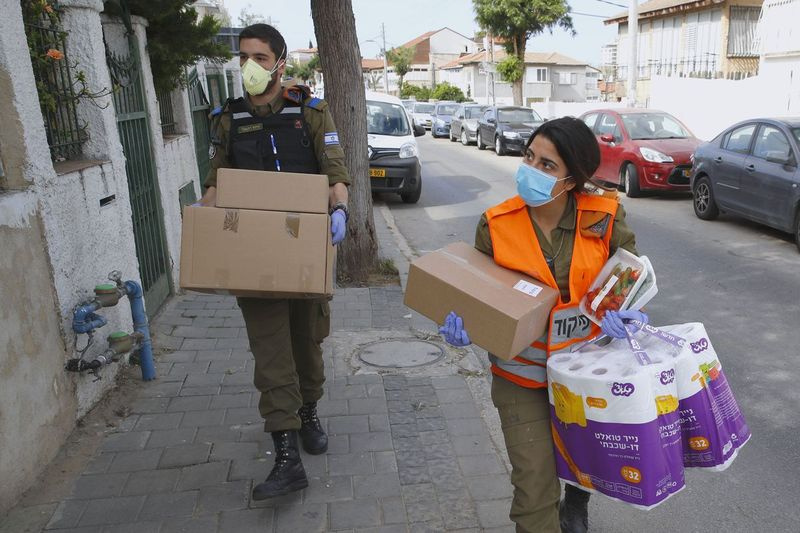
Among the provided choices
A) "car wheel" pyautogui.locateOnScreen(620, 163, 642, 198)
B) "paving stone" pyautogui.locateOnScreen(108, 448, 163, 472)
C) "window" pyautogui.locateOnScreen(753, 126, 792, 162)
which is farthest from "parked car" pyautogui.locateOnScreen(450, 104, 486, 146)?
"paving stone" pyautogui.locateOnScreen(108, 448, 163, 472)

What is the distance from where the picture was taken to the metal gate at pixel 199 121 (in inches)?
343

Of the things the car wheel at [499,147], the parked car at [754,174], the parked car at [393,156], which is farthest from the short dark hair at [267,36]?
the car wheel at [499,147]

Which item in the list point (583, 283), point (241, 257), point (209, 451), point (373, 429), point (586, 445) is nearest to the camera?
point (586, 445)

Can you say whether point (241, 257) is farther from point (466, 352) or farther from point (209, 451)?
point (466, 352)

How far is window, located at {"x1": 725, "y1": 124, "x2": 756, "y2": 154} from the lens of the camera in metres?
9.78

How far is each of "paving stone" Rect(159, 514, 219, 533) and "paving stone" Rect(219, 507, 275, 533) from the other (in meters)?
0.04

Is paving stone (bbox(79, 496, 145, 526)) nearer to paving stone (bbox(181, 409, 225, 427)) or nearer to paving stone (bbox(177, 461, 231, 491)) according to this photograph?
paving stone (bbox(177, 461, 231, 491))

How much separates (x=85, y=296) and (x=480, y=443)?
248 centimetres

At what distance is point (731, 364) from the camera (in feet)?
17.1

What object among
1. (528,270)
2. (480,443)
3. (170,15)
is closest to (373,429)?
(480,443)

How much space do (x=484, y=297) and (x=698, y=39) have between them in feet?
112

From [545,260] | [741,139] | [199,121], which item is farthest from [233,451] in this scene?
[741,139]

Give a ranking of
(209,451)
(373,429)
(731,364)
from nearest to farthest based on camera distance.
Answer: (209,451) < (373,429) < (731,364)

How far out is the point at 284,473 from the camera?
3.27 meters
